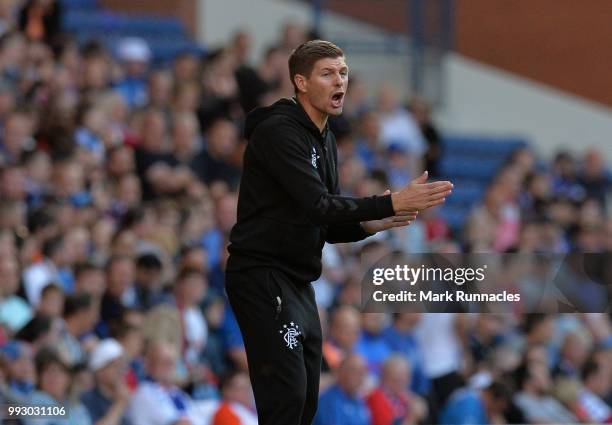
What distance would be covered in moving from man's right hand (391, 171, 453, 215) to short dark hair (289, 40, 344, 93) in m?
0.60

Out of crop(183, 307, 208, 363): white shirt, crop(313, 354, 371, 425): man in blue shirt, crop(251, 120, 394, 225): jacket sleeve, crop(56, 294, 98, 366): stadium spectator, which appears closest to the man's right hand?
crop(251, 120, 394, 225): jacket sleeve

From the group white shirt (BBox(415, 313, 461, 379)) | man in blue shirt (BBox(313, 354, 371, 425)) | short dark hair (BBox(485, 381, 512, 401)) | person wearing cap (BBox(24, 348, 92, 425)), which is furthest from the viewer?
white shirt (BBox(415, 313, 461, 379))

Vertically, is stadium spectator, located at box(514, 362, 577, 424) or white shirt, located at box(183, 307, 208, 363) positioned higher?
white shirt, located at box(183, 307, 208, 363)

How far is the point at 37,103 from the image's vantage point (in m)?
10.8

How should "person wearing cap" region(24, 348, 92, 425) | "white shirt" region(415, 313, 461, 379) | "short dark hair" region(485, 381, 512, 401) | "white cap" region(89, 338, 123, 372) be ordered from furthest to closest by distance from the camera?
"white shirt" region(415, 313, 461, 379) → "short dark hair" region(485, 381, 512, 401) → "white cap" region(89, 338, 123, 372) → "person wearing cap" region(24, 348, 92, 425)

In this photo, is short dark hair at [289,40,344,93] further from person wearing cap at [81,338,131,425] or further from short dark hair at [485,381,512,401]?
short dark hair at [485,381,512,401]

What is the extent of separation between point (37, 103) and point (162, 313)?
8.66ft

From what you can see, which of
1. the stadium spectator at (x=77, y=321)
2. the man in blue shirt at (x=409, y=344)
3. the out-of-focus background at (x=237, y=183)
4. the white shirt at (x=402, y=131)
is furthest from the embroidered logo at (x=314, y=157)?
the white shirt at (x=402, y=131)

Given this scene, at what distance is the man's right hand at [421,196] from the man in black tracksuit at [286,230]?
5 centimetres

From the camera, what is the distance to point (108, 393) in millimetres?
8031

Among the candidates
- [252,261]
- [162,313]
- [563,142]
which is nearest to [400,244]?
[162,313]

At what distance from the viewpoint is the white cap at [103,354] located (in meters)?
8.04

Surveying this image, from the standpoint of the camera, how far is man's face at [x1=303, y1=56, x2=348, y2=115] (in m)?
5.19

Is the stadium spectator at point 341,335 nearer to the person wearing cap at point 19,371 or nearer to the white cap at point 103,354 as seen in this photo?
the white cap at point 103,354
